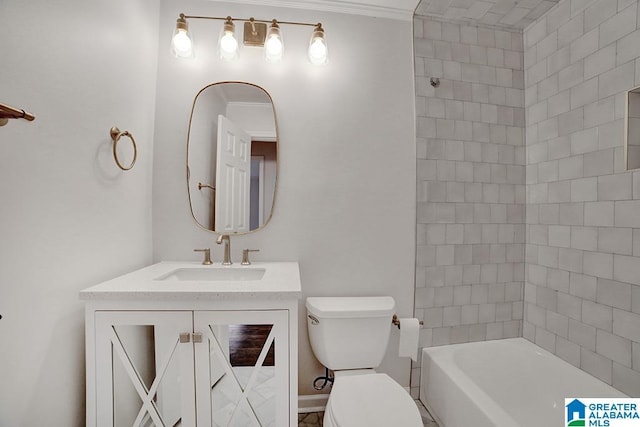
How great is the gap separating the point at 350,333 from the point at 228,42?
1716 millimetres

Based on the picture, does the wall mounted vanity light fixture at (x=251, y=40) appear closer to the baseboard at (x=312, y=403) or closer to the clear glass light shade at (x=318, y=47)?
the clear glass light shade at (x=318, y=47)

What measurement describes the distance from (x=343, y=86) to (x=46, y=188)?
4.94ft

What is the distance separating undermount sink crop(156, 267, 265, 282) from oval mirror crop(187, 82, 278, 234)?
0.24 metres

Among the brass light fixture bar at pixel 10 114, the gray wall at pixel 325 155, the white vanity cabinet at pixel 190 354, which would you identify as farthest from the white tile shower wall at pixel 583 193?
the brass light fixture bar at pixel 10 114

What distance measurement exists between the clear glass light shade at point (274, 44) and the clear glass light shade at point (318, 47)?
172mm

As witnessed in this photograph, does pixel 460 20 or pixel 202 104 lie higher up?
pixel 460 20

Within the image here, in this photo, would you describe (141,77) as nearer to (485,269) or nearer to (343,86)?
(343,86)

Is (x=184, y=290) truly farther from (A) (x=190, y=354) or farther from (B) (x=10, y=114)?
(B) (x=10, y=114)

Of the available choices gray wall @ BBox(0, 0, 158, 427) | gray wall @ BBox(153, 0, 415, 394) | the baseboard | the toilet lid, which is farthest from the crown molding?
the baseboard

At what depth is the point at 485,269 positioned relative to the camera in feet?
6.08

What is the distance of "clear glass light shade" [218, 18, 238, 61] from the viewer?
153cm

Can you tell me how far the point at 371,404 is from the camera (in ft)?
3.80

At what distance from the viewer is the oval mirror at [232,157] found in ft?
5.40

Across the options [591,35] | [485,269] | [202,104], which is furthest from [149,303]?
[591,35]
